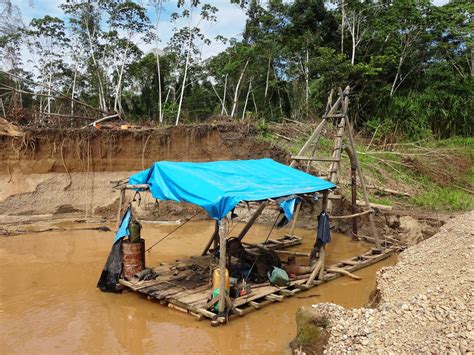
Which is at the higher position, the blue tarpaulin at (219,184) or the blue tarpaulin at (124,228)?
the blue tarpaulin at (219,184)

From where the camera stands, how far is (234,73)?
26.5m

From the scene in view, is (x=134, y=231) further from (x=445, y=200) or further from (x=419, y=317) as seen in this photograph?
(x=445, y=200)

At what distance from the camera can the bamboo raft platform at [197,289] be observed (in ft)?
22.5

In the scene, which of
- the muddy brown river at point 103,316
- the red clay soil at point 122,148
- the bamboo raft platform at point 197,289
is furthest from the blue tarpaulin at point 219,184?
the red clay soil at point 122,148

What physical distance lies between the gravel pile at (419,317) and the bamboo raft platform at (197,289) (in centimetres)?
194

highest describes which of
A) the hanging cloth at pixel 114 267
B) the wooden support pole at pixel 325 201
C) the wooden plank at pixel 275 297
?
the wooden support pole at pixel 325 201

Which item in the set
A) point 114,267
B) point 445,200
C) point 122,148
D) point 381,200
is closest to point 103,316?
point 114,267

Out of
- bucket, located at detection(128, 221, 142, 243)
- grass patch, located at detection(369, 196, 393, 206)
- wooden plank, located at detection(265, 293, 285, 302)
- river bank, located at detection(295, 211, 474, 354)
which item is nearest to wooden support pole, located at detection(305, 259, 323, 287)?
wooden plank, located at detection(265, 293, 285, 302)

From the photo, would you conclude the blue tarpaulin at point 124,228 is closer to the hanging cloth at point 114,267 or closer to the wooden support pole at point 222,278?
the hanging cloth at point 114,267

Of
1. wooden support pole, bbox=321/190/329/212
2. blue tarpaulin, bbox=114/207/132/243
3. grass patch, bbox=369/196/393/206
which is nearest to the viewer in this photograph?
blue tarpaulin, bbox=114/207/132/243

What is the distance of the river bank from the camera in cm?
416

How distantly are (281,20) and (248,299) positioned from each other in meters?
20.4

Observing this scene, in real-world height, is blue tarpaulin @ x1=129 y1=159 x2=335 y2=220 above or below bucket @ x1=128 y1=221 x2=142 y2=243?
above

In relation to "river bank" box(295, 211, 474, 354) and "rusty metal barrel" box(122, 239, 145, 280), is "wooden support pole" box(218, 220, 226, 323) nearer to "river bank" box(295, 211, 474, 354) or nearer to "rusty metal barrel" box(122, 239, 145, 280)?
"river bank" box(295, 211, 474, 354)
